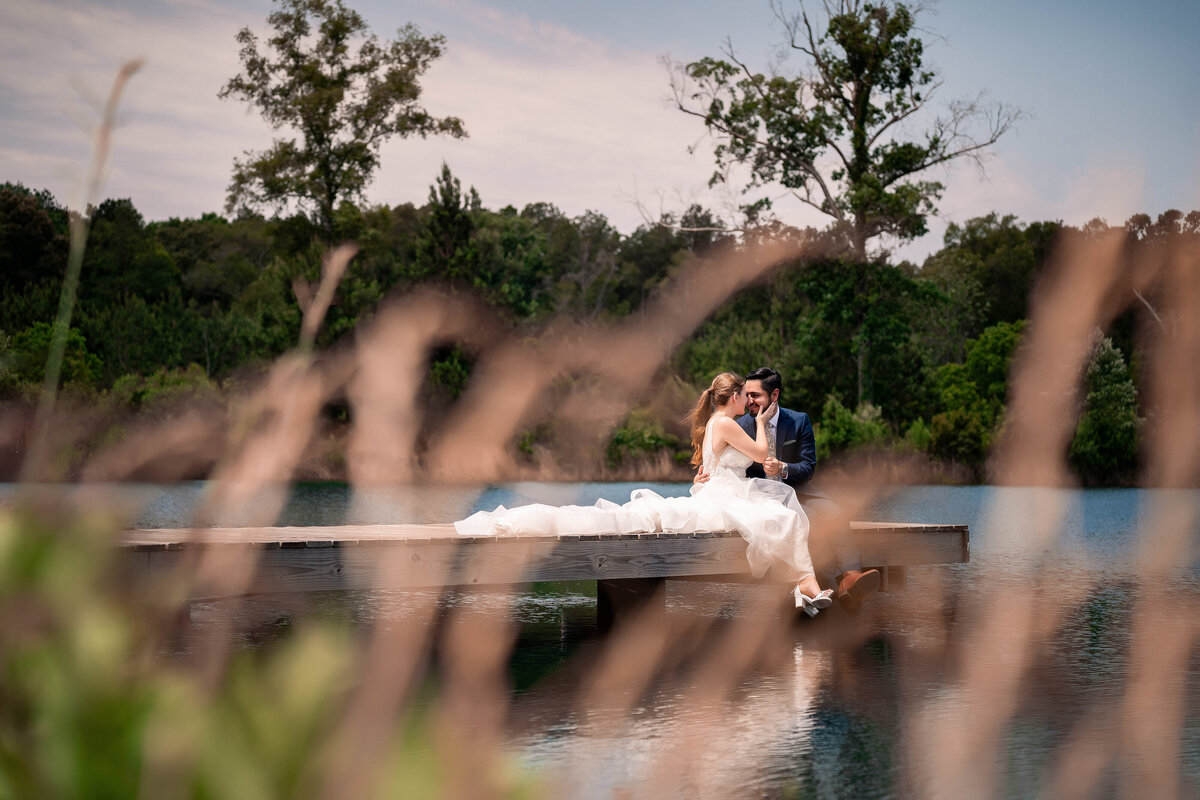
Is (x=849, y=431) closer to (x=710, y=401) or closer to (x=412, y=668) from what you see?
(x=710, y=401)

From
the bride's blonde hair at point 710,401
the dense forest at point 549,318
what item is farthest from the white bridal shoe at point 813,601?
the dense forest at point 549,318

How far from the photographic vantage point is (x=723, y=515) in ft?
29.0

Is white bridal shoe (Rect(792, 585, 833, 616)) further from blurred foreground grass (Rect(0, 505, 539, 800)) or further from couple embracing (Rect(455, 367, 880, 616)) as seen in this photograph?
blurred foreground grass (Rect(0, 505, 539, 800))

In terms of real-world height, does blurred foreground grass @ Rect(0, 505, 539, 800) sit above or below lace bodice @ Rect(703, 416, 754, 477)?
above

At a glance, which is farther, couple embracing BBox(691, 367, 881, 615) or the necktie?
the necktie

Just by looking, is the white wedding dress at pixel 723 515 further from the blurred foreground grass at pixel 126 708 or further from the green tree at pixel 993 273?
the green tree at pixel 993 273

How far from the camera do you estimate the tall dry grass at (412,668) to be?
3.70 ft

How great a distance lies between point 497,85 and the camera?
3734 cm

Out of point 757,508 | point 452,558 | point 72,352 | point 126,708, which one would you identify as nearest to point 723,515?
point 757,508

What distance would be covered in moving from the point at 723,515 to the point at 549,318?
37368 mm

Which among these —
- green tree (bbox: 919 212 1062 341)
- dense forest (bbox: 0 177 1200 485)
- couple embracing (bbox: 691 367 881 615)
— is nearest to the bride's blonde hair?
couple embracing (bbox: 691 367 881 615)

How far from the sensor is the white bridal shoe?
8336 mm

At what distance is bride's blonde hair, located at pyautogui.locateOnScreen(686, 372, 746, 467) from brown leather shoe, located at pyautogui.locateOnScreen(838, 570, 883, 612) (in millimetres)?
1403

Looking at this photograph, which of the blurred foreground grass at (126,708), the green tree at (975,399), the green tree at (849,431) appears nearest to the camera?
the blurred foreground grass at (126,708)
